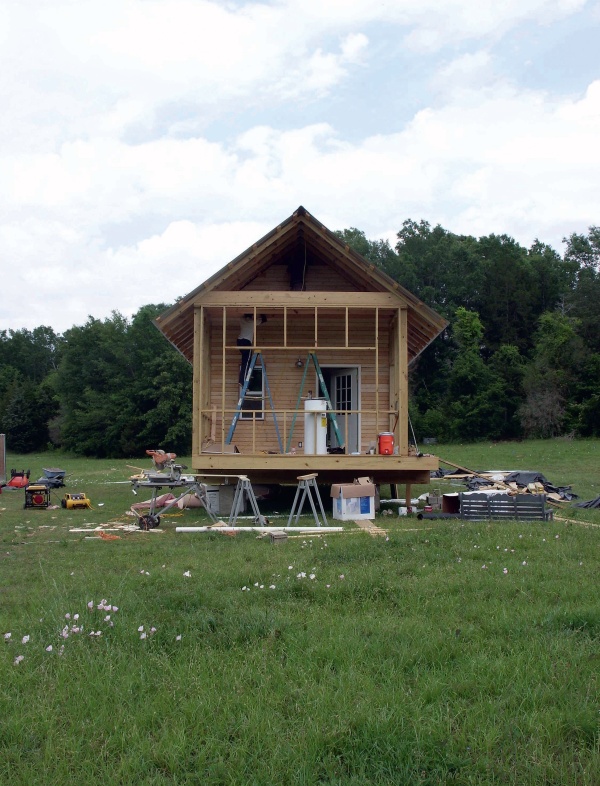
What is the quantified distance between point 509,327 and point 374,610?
51417 mm

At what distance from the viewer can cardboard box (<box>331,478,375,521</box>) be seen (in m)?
12.5

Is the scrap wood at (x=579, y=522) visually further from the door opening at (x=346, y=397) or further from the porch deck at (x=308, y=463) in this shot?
the door opening at (x=346, y=397)

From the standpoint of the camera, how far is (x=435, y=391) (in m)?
52.9

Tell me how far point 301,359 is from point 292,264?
6.79ft

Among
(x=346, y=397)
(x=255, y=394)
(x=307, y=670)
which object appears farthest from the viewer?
(x=346, y=397)

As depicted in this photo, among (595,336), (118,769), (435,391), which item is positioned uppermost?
(595,336)

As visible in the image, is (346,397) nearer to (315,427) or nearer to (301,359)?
(301,359)

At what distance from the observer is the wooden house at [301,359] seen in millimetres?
13703

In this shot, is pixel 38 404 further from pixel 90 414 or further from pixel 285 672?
pixel 285 672

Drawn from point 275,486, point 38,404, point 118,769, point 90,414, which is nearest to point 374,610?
point 118,769

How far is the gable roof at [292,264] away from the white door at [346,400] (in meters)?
1.85

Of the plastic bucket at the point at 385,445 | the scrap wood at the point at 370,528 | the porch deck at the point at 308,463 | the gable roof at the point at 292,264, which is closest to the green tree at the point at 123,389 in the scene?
the gable roof at the point at 292,264

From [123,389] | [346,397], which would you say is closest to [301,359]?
[346,397]

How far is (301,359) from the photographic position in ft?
52.4
